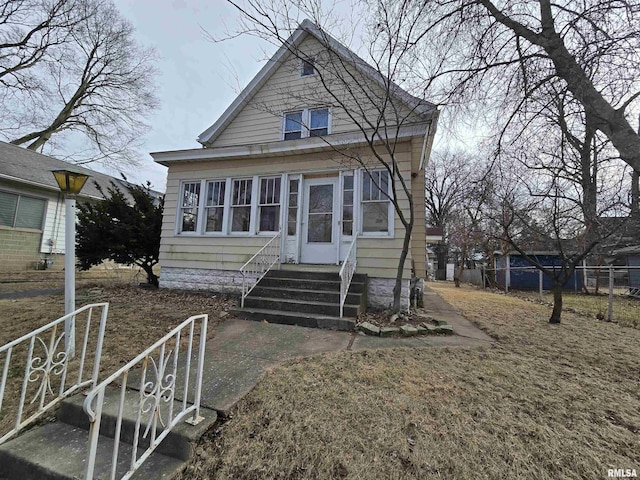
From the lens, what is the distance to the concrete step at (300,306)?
16.0 feet

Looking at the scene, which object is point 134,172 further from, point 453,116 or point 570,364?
point 570,364

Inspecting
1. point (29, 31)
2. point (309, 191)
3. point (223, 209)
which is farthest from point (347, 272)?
point (29, 31)

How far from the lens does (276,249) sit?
22.1ft

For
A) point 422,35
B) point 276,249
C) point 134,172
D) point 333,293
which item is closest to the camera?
point 422,35

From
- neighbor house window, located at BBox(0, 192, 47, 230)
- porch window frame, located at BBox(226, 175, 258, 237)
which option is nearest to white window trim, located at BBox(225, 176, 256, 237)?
porch window frame, located at BBox(226, 175, 258, 237)

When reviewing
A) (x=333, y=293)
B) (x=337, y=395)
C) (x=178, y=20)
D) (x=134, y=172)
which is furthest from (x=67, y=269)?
(x=134, y=172)

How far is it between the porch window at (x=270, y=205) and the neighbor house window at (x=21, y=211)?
11.3m

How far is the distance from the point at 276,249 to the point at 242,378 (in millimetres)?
4120

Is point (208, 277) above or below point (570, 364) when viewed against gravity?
above

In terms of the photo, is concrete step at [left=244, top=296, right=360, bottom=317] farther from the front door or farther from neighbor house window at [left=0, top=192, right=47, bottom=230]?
neighbor house window at [left=0, top=192, right=47, bottom=230]

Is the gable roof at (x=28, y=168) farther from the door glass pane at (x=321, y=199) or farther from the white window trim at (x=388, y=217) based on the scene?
the white window trim at (x=388, y=217)

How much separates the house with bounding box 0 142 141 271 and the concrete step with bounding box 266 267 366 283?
1080cm

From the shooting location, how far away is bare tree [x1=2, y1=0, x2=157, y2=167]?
1445 cm

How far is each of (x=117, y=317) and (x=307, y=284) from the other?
3.48 metres
